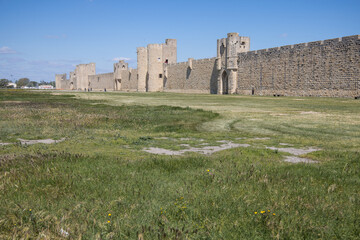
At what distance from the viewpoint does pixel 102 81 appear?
8812 cm

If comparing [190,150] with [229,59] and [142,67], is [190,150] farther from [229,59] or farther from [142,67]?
[142,67]

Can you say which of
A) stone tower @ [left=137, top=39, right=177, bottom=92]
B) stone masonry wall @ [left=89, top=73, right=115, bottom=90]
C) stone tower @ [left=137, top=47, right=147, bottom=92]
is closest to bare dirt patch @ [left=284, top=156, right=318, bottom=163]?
stone tower @ [left=137, top=39, right=177, bottom=92]

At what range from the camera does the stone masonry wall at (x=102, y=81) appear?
270ft

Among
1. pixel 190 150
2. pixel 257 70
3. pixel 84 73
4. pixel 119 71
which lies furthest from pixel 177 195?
pixel 84 73

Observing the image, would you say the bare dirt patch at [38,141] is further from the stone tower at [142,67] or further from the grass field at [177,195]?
the stone tower at [142,67]

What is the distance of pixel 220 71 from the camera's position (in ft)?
143

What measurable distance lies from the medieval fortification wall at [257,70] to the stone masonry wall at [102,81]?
13316mm

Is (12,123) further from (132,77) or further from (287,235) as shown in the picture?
(132,77)

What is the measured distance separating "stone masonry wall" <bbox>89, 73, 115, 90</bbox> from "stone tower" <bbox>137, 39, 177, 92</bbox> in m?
19.9

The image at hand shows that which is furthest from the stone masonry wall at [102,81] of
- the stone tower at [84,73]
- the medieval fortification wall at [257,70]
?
the medieval fortification wall at [257,70]

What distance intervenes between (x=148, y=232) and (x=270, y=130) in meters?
7.11

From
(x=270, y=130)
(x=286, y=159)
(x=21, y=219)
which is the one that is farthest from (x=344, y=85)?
(x=21, y=219)

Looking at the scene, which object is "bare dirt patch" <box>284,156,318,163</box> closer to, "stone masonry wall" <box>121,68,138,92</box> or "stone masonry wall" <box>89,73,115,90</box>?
"stone masonry wall" <box>121,68,138,92</box>

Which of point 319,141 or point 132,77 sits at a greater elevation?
point 132,77
